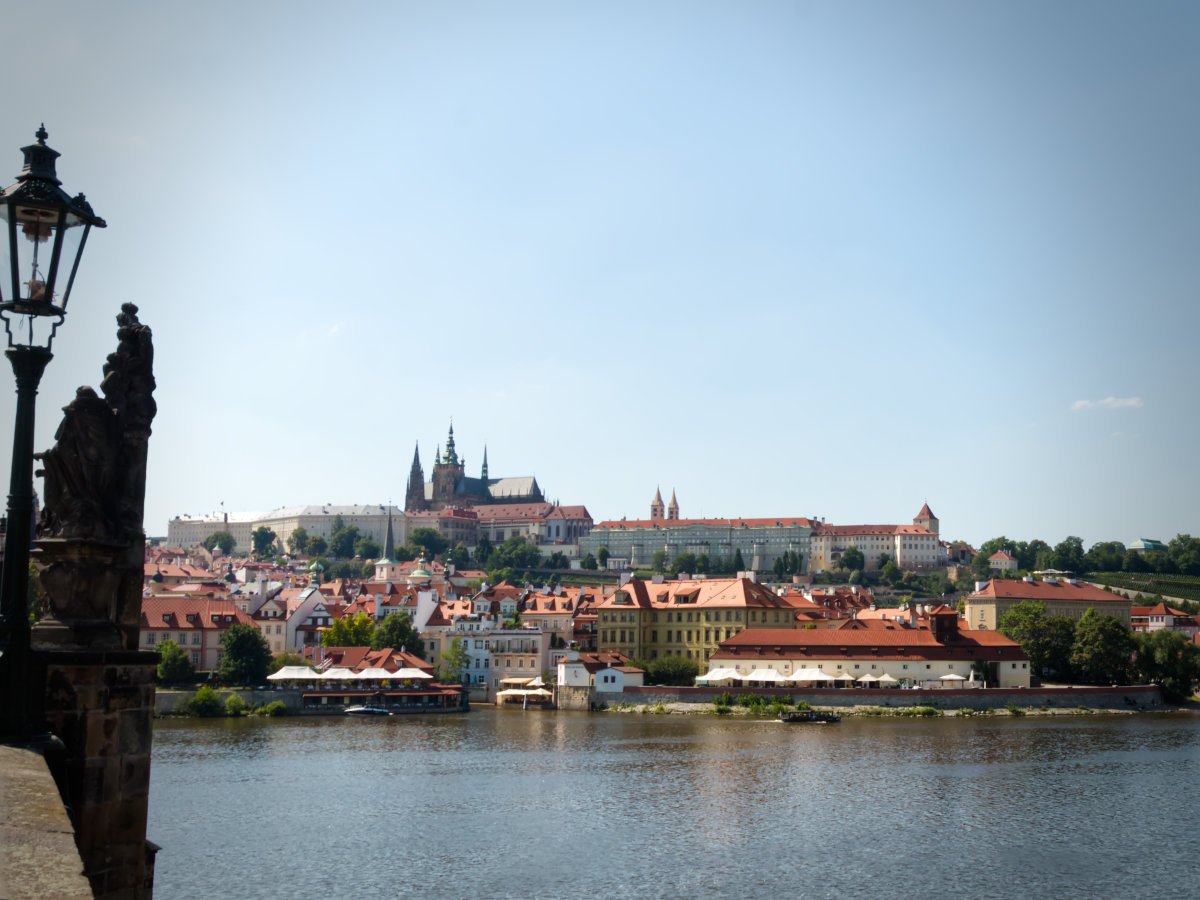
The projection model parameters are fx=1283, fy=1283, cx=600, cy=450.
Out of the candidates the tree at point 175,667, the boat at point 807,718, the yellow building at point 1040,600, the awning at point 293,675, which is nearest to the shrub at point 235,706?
the awning at point 293,675

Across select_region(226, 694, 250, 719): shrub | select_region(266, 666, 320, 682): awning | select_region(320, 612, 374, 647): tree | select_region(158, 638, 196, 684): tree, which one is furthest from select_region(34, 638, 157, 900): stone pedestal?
select_region(320, 612, 374, 647): tree

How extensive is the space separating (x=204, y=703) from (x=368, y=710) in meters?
9.60

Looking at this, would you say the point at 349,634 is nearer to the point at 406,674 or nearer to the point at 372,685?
the point at 372,685

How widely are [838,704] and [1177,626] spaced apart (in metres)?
69.6

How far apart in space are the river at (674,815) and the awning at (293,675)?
55.2ft

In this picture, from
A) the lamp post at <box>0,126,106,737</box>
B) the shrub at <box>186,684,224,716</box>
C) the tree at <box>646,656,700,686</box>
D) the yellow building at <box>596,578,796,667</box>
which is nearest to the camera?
the lamp post at <box>0,126,106,737</box>

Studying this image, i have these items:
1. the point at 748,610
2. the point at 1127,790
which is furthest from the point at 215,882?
the point at 748,610

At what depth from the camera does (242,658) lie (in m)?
79.8

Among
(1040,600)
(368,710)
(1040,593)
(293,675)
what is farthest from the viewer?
(1040,593)

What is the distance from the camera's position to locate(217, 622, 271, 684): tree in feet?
261

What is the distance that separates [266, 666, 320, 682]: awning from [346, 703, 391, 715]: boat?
3.93 metres

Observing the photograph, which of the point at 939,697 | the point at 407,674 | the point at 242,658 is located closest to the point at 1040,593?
the point at 939,697

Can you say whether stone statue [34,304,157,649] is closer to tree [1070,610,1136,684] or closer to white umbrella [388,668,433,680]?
white umbrella [388,668,433,680]

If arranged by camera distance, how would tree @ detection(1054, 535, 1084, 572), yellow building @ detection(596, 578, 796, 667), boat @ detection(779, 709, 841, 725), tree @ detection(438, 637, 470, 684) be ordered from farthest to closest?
tree @ detection(1054, 535, 1084, 572), yellow building @ detection(596, 578, 796, 667), tree @ detection(438, 637, 470, 684), boat @ detection(779, 709, 841, 725)
